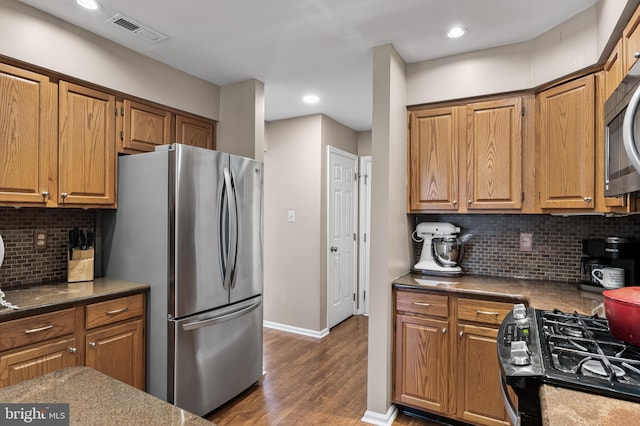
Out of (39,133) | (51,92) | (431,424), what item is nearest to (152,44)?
(51,92)

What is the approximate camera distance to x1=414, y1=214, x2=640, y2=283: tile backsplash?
7.80ft

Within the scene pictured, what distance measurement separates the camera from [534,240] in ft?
8.46

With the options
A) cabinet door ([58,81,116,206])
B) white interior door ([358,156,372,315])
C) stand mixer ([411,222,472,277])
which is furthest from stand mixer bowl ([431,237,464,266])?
cabinet door ([58,81,116,206])

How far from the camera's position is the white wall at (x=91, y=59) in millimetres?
1911

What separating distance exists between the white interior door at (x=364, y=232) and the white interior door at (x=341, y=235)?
0.08 m

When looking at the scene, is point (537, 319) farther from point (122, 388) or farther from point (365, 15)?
point (365, 15)

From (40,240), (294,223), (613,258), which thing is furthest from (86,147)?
(613,258)

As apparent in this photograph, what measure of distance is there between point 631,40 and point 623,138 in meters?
0.97

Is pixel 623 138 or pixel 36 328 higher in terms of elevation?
pixel 623 138

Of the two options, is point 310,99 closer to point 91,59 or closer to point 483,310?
point 91,59

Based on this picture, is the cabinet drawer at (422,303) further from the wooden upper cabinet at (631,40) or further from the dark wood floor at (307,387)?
the wooden upper cabinet at (631,40)

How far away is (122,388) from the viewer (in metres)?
0.90

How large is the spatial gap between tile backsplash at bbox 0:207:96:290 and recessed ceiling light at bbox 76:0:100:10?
129 cm

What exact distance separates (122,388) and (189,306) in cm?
135
